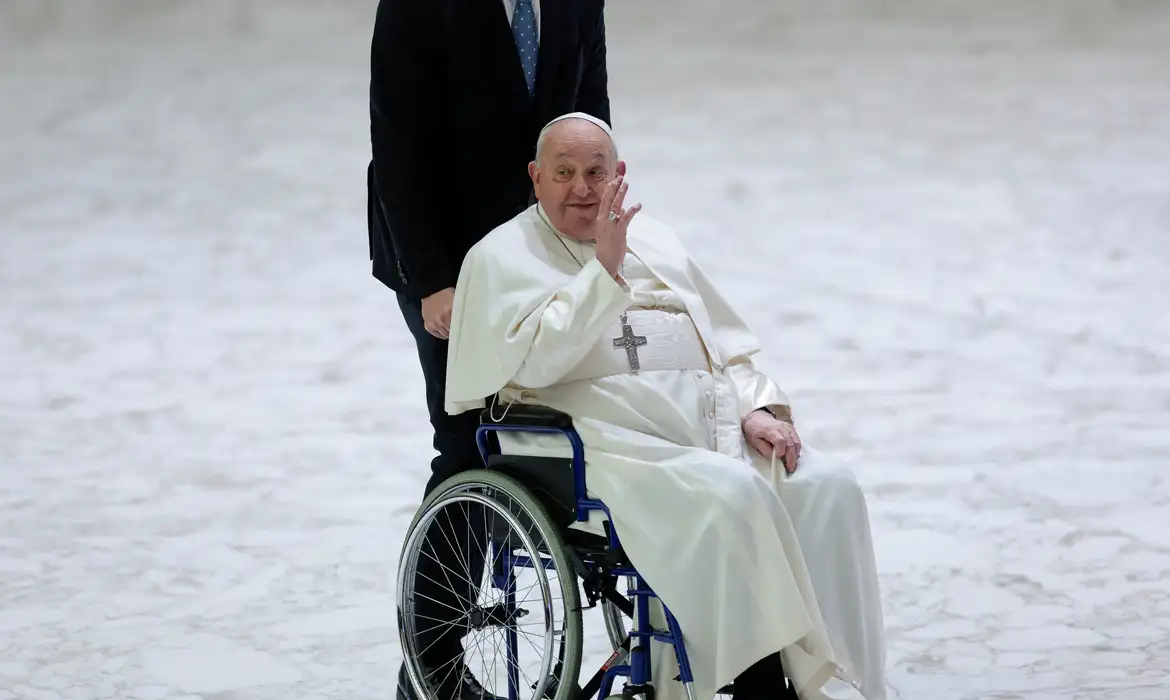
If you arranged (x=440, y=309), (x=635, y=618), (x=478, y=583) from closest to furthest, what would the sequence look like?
1. (x=635, y=618)
2. (x=440, y=309)
3. (x=478, y=583)

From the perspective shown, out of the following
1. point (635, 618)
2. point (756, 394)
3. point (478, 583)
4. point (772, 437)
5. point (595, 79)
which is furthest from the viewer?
point (595, 79)

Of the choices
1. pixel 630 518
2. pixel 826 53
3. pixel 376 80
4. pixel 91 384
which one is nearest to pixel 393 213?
pixel 376 80

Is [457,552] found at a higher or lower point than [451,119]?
lower

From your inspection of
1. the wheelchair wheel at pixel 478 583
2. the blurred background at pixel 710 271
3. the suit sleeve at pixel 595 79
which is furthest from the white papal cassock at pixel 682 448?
the blurred background at pixel 710 271

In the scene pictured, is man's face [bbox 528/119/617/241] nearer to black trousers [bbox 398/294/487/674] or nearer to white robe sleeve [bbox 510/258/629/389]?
white robe sleeve [bbox 510/258/629/389]

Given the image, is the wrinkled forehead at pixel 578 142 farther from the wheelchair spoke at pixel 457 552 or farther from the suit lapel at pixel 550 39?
the wheelchair spoke at pixel 457 552

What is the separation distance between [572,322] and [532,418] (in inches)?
6.4

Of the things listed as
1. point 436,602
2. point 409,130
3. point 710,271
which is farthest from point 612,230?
point 710,271

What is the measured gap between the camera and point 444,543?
103 inches

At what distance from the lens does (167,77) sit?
618cm

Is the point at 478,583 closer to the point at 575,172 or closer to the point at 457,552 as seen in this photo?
the point at 457,552

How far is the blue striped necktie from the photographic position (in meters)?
2.60

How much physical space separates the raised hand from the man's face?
0.62ft

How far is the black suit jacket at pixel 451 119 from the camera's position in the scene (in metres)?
2.54
